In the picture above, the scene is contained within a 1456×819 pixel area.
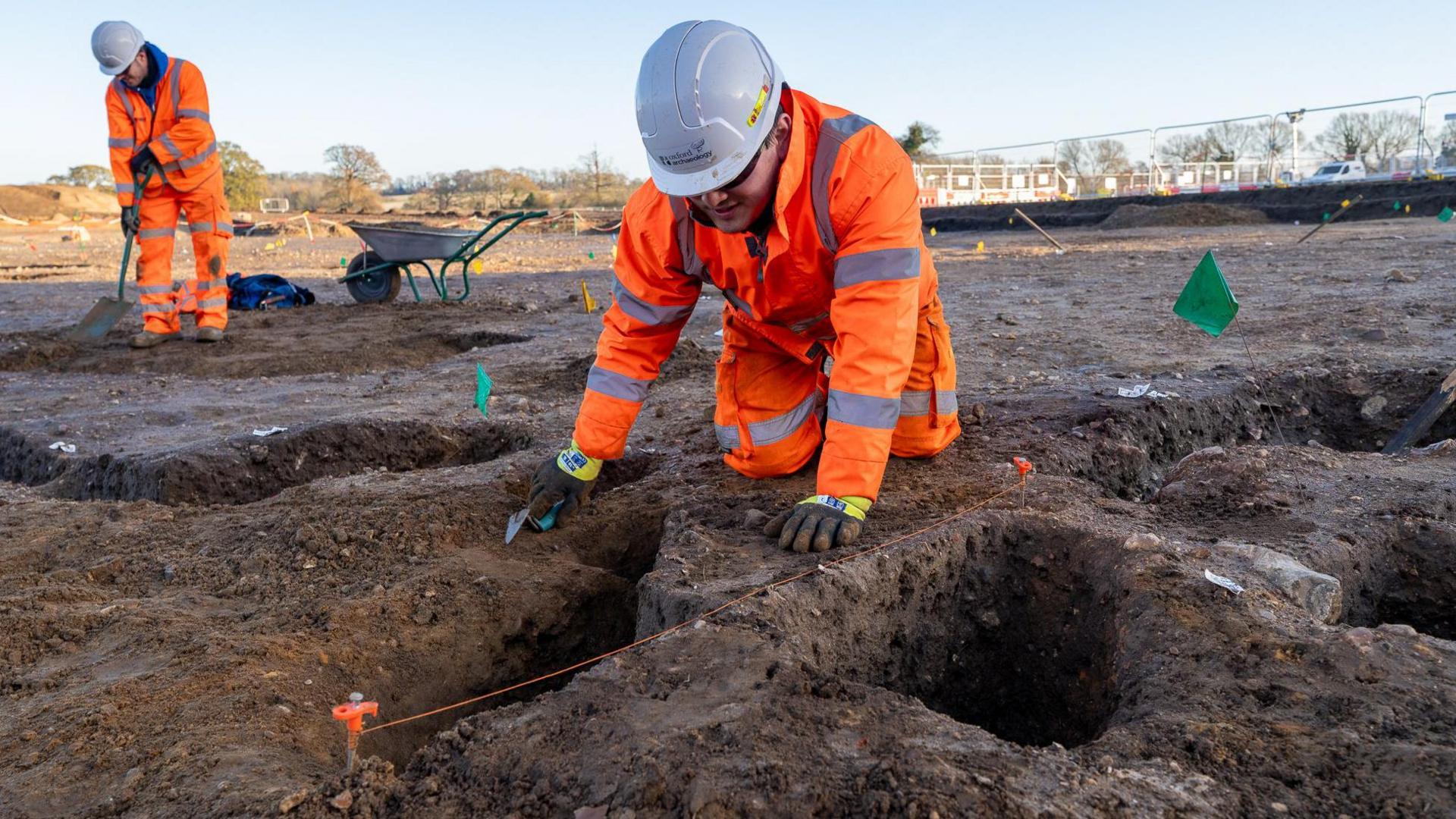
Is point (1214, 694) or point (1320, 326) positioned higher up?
point (1320, 326)

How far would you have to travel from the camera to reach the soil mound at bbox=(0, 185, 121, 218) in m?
36.6

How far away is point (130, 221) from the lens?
6875 millimetres

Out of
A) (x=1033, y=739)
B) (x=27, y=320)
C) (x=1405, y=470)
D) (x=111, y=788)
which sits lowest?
(x=1033, y=739)

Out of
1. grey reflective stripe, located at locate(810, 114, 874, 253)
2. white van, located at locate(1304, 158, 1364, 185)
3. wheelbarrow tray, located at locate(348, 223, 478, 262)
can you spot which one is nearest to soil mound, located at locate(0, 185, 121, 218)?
wheelbarrow tray, located at locate(348, 223, 478, 262)

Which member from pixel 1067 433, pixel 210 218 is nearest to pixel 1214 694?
pixel 1067 433

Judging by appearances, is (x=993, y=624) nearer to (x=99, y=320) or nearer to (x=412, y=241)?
(x=99, y=320)

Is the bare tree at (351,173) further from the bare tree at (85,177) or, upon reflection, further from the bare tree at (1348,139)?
the bare tree at (1348,139)

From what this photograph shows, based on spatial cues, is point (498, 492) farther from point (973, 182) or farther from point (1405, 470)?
point (973, 182)

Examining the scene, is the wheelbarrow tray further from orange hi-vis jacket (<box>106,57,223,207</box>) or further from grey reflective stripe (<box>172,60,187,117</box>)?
grey reflective stripe (<box>172,60,187,117</box>)

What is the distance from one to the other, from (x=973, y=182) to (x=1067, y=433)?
26816mm

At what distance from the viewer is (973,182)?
2909 cm

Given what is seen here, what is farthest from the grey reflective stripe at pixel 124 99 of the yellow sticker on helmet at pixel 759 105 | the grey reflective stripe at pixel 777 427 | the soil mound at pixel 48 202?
the soil mound at pixel 48 202

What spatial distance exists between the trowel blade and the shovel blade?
18.3 feet

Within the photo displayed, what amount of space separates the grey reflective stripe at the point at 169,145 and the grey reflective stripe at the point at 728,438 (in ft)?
17.1
